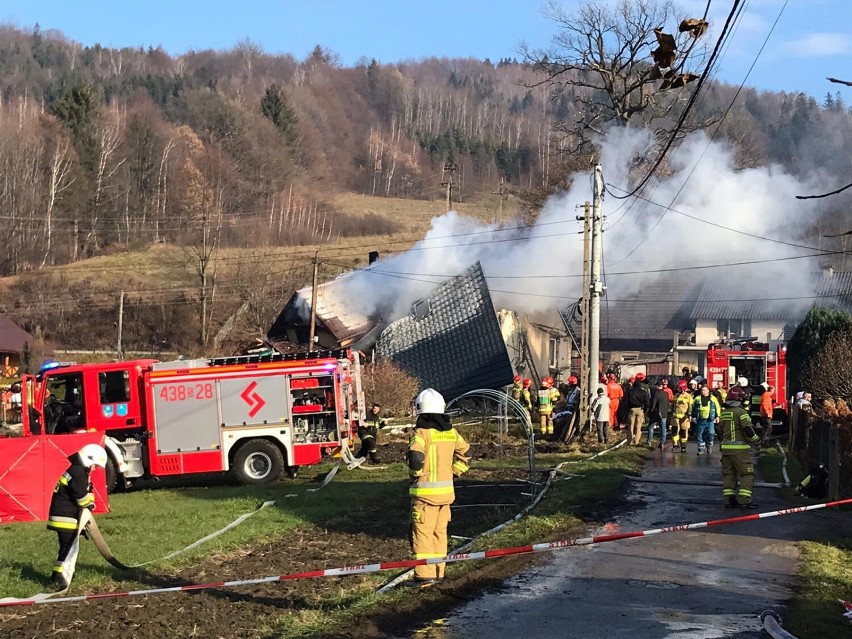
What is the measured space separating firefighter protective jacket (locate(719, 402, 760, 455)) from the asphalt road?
2.98ft

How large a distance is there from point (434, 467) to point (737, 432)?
6.35 meters

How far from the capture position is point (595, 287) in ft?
83.5

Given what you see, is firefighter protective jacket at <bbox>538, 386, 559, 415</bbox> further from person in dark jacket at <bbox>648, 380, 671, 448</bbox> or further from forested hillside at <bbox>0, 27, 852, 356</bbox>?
forested hillside at <bbox>0, 27, 852, 356</bbox>

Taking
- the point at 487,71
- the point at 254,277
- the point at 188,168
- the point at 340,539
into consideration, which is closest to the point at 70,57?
the point at 188,168

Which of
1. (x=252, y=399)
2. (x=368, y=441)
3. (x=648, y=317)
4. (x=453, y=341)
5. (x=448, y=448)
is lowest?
(x=368, y=441)

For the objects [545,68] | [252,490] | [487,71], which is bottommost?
[252,490]

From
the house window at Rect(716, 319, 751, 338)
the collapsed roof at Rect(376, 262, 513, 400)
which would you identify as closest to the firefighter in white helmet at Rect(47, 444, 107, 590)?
the collapsed roof at Rect(376, 262, 513, 400)

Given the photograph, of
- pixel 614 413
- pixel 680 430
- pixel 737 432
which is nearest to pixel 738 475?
pixel 737 432

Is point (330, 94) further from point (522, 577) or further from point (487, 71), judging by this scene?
point (522, 577)

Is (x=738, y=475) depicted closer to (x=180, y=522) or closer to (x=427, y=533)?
(x=427, y=533)

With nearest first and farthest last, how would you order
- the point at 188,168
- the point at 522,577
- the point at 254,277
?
the point at 522,577
the point at 254,277
the point at 188,168

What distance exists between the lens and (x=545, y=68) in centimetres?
4303

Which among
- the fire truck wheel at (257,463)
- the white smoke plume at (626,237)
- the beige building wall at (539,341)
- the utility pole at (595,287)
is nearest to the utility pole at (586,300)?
the utility pole at (595,287)

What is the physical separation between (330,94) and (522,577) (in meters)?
123
